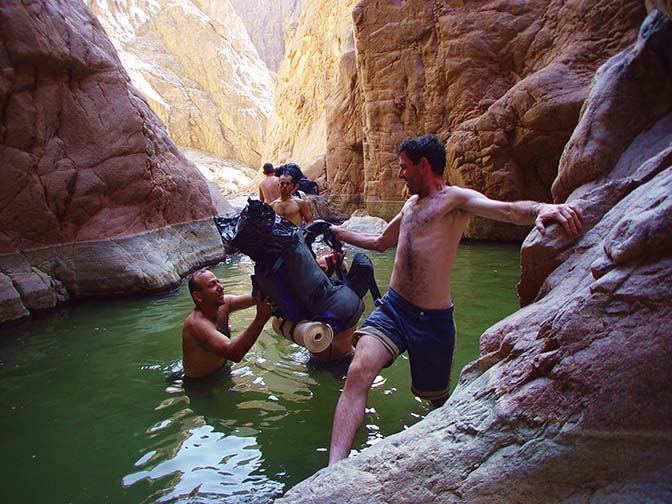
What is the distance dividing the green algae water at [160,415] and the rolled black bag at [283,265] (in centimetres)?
74

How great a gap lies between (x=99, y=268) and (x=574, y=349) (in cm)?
671

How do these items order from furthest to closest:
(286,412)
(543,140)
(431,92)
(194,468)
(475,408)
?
(431,92), (543,140), (286,412), (194,468), (475,408)

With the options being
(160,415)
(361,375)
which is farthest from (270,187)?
(361,375)

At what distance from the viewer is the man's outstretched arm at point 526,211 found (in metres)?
2.14

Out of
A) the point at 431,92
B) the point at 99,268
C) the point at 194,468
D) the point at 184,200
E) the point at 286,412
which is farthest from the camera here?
the point at 431,92

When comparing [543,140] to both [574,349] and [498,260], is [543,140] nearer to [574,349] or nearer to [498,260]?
[498,260]

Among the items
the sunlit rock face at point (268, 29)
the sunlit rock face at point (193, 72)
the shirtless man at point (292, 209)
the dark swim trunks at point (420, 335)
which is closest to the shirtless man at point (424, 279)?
A: the dark swim trunks at point (420, 335)

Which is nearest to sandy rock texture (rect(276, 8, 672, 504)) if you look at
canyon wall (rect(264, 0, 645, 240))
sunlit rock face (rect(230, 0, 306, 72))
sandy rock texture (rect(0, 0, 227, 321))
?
sandy rock texture (rect(0, 0, 227, 321))

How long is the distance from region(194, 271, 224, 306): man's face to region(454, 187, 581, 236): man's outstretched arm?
6.77 feet

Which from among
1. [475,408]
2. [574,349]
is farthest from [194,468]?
[574,349]

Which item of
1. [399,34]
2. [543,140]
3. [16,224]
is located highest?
[399,34]

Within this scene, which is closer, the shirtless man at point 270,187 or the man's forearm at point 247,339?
the man's forearm at point 247,339

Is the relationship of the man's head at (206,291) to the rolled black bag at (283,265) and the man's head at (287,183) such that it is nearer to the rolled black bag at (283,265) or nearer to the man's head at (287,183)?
the rolled black bag at (283,265)

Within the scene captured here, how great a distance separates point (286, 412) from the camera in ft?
11.6
